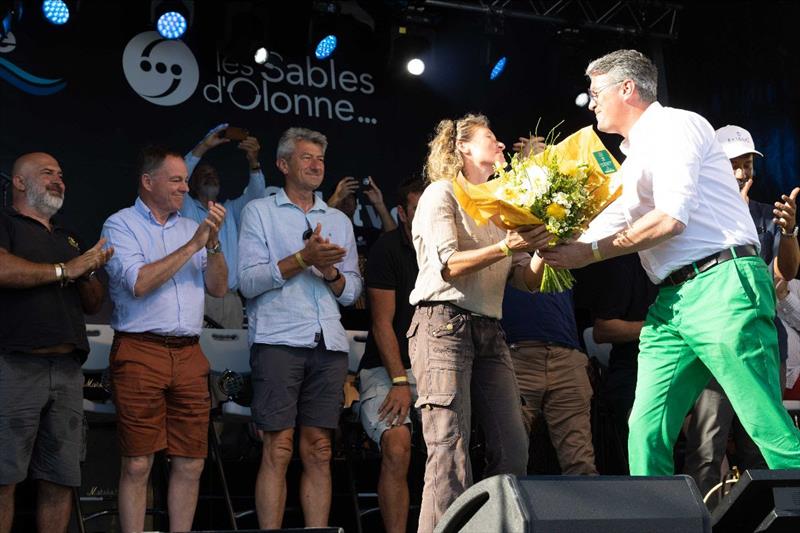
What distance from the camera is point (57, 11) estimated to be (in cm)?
765

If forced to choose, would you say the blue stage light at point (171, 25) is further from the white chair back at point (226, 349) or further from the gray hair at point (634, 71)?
the gray hair at point (634, 71)

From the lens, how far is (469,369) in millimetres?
4637

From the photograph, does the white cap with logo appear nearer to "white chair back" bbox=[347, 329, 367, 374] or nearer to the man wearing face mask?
"white chair back" bbox=[347, 329, 367, 374]

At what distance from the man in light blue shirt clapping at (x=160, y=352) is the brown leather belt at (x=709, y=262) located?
252 centimetres

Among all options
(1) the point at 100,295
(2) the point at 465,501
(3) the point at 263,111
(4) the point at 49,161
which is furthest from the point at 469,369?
(3) the point at 263,111

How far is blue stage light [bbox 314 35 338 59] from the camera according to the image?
8414 millimetres

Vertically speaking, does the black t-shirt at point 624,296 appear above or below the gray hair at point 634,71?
below

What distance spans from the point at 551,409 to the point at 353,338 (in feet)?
4.37

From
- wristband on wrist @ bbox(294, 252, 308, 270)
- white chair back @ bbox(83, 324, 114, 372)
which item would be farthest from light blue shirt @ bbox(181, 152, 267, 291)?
wristband on wrist @ bbox(294, 252, 308, 270)

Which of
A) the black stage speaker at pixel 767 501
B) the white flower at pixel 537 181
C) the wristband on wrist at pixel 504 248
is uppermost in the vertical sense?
the white flower at pixel 537 181

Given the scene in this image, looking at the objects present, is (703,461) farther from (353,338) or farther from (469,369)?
(353,338)

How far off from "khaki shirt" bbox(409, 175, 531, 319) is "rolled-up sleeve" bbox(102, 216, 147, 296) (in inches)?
60.4

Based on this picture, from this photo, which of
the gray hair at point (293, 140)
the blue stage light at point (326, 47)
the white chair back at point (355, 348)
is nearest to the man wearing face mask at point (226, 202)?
the white chair back at point (355, 348)

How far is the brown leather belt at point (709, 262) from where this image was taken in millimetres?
3818
